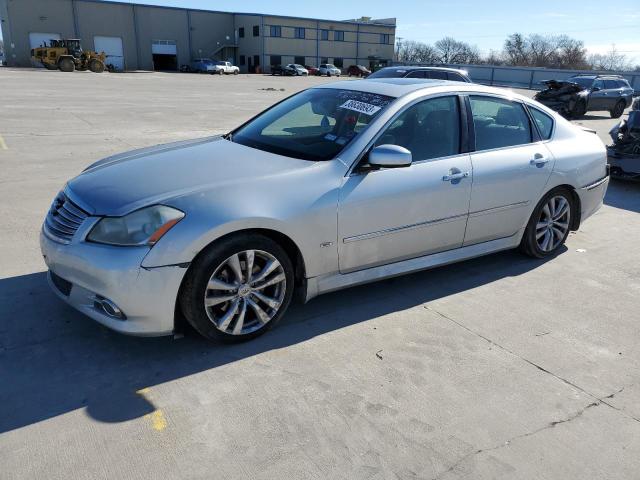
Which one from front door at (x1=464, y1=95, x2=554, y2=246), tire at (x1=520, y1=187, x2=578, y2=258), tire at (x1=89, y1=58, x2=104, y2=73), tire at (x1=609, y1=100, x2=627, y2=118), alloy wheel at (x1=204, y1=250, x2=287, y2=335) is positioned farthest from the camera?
tire at (x1=89, y1=58, x2=104, y2=73)

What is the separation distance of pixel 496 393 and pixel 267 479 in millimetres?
1414

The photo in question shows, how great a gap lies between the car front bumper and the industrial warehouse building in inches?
2444

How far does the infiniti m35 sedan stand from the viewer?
304cm

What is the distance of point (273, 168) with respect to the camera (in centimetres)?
354

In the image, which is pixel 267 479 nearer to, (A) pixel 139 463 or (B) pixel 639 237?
(A) pixel 139 463

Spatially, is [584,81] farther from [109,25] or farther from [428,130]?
Result: [109,25]

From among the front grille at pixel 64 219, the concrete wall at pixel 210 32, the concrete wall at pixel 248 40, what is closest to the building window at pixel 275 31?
the concrete wall at pixel 248 40

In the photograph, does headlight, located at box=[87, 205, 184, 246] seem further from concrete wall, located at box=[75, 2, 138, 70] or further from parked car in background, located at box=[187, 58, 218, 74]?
concrete wall, located at box=[75, 2, 138, 70]

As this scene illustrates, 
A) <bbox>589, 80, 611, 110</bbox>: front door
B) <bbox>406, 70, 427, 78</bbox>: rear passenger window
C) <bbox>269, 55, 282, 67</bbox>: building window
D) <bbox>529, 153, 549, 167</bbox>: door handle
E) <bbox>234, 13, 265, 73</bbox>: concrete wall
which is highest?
<bbox>234, 13, 265, 73</bbox>: concrete wall

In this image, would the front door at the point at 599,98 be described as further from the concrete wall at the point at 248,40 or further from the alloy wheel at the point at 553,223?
the concrete wall at the point at 248,40

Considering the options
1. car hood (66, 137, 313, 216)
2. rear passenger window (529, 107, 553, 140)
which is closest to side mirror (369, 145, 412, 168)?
car hood (66, 137, 313, 216)

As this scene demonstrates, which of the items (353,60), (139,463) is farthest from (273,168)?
(353,60)

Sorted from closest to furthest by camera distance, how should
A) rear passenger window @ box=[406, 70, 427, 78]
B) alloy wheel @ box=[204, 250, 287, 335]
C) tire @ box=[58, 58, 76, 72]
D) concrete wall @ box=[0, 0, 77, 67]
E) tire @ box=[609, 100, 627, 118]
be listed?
alloy wheel @ box=[204, 250, 287, 335]
rear passenger window @ box=[406, 70, 427, 78]
tire @ box=[609, 100, 627, 118]
tire @ box=[58, 58, 76, 72]
concrete wall @ box=[0, 0, 77, 67]

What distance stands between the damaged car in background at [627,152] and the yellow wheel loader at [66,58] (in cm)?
4547
